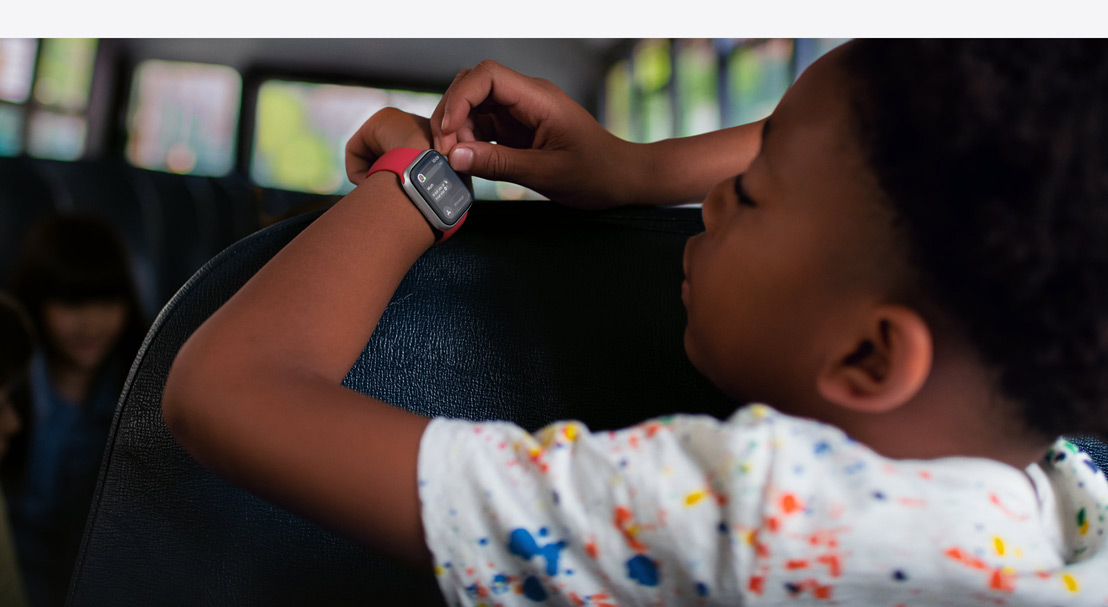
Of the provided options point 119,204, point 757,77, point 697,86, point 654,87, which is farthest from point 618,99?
point 119,204

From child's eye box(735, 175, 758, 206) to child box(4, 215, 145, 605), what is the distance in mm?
1475

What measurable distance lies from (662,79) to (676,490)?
220 inches

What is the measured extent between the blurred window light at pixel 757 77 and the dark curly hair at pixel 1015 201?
359 cm

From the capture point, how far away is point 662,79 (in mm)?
5559

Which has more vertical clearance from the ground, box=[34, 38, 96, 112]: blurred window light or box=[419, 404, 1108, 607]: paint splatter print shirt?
box=[34, 38, 96, 112]: blurred window light

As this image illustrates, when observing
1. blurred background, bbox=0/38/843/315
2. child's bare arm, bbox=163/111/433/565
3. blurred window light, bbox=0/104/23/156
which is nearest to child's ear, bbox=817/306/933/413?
child's bare arm, bbox=163/111/433/565

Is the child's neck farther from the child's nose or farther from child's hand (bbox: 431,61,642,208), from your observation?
child's hand (bbox: 431,61,642,208)

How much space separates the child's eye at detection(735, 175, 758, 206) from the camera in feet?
1.68

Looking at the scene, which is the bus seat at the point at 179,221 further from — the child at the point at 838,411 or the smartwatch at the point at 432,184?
the child at the point at 838,411

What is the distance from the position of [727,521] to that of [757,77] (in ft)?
14.5

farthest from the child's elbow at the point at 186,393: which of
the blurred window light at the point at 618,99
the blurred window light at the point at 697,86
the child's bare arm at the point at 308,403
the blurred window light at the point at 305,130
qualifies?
the blurred window light at the point at 618,99

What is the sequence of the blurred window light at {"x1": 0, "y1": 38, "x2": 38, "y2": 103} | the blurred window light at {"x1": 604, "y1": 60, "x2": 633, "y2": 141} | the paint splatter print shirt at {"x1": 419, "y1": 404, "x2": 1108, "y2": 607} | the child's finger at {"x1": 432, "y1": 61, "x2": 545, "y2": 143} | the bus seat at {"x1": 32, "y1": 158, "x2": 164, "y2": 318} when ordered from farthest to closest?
the blurred window light at {"x1": 604, "y1": 60, "x2": 633, "y2": 141}, the blurred window light at {"x1": 0, "y1": 38, "x2": 38, "y2": 103}, the bus seat at {"x1": 32, "y1": 158, "x2": 164, "y2": 318}, the child's finger at {"x1": 432, "y1": 61, "x2": 545, "y2": 143}, the paint splatter print shirt at {"x1": 419, "y1": 404, "x2": 1108, "y2": 607}

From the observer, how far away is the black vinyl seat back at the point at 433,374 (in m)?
0.57

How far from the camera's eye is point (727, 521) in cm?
37
